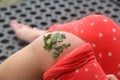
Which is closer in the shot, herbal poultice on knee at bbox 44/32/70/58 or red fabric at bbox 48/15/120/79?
herbal poultice on knee at bbox 44/32/70/58

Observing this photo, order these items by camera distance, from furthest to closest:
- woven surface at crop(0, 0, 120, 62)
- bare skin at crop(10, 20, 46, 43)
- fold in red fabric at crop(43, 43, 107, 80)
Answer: woven surface at crop(0, 0, 120, 62)
bare skin at crop(10, 20, 46, 43)
fold in red fabric at crop(43, 43, 107, 80)

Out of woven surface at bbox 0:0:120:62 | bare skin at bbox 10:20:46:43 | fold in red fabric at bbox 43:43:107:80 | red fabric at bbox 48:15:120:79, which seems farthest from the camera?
woven surface at bbox 0:0:120:62

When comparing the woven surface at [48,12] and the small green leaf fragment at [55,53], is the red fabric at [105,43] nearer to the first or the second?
the small green leaf fragment at [55,53]

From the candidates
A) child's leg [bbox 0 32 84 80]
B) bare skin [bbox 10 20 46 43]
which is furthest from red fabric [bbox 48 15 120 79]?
bare skin [bbox 10 20 46 43]

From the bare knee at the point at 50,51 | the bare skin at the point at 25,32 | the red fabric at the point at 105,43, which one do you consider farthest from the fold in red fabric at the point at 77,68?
the bare skin at the point at 25,32

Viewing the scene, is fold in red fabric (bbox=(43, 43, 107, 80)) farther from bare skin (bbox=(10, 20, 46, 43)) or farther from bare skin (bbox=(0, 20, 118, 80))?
bare skin (bbox=(10, 20, 46, 43))

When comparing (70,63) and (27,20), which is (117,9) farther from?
(70,63)

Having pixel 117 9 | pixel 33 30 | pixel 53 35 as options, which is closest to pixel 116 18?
pixel 117 9
